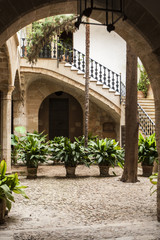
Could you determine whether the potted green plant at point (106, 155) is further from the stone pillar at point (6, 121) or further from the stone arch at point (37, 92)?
the stone arch at point (37, 92)

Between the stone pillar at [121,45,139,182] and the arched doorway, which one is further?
the arched doorway

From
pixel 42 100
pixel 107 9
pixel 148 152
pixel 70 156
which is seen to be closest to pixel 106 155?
pixel 70 156

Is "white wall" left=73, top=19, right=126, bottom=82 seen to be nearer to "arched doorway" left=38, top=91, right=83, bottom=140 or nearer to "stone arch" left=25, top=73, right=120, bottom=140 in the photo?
"stone arch" left=25, top=73, right=120, bottom=140

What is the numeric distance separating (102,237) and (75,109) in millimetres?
11866

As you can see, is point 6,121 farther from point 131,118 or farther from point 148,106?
point 148,106

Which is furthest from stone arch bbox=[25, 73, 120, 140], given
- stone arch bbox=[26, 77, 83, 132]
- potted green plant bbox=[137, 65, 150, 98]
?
potted green plant bbox=[137, 65, 150, 98]

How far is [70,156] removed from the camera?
721cm

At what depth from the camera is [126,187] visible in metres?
6.10

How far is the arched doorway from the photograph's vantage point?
563 inches

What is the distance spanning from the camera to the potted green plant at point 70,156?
7.16 m

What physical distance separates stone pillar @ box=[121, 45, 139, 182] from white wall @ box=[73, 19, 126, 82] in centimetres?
758

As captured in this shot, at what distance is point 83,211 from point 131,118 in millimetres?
2957

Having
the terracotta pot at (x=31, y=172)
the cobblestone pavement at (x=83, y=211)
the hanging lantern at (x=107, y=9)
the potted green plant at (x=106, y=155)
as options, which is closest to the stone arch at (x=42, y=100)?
the potted green plant at (x=106, y=155)

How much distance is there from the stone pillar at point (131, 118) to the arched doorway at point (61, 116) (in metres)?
7.87
